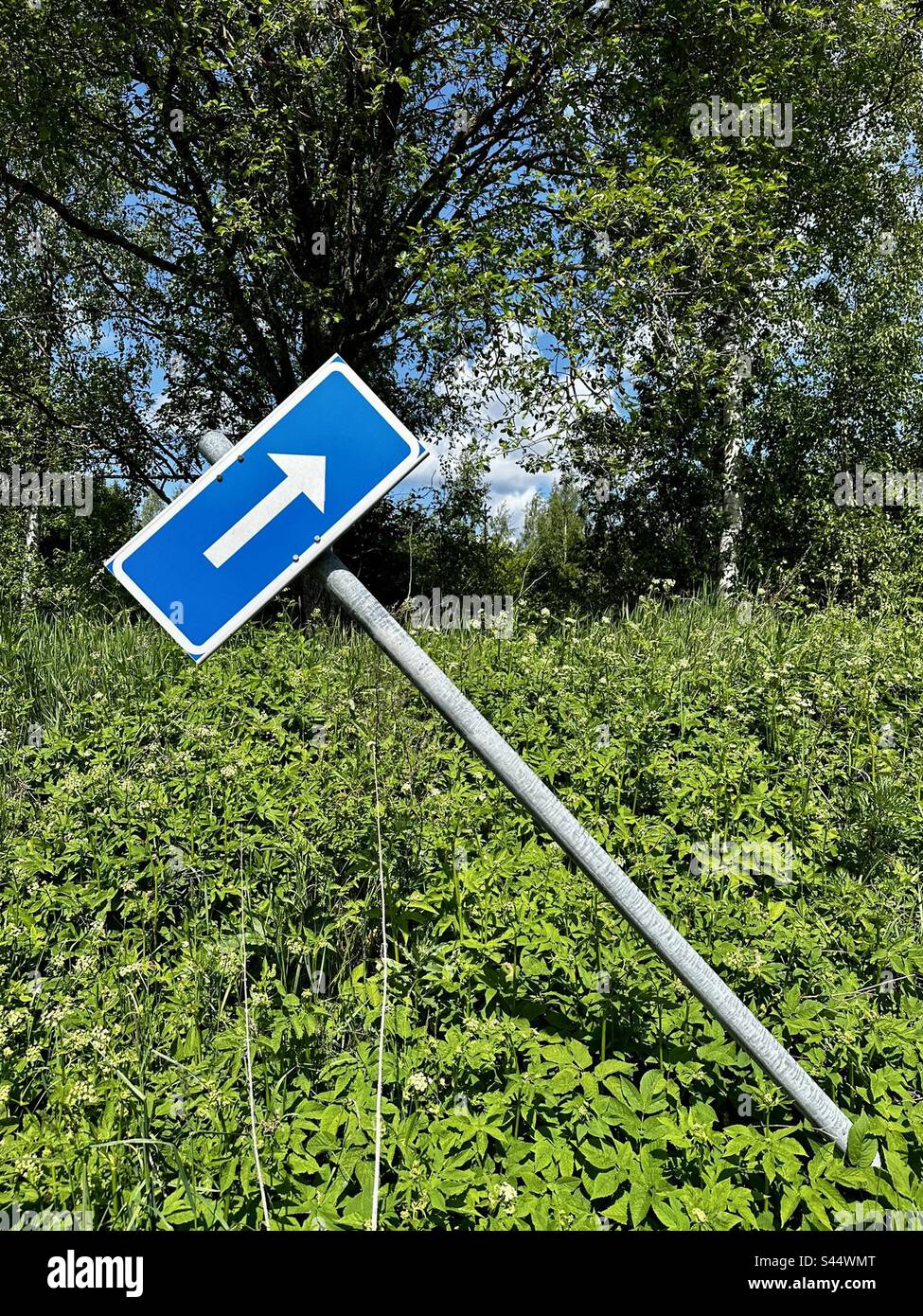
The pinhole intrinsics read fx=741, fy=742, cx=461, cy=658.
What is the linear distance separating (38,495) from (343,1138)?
35.4 feet

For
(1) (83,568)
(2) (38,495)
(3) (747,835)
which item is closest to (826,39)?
(3) (747,835)

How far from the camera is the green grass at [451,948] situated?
175 centimetres

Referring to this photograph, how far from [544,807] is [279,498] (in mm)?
879

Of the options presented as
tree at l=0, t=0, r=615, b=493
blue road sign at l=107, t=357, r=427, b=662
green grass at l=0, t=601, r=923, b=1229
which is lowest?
green grass at l=0, t=601, r=923, b=1229

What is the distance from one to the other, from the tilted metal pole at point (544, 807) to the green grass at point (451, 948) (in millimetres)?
414

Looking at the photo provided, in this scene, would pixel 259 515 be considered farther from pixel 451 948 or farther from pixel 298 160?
pixel 298 160

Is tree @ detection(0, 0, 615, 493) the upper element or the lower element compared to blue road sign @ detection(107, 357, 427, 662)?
upper

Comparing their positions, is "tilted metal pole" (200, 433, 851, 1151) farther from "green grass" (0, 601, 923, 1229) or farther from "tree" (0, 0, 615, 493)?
"tree" (0, 0, 615, 493)

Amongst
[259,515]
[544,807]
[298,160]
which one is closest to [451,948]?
[544,807]

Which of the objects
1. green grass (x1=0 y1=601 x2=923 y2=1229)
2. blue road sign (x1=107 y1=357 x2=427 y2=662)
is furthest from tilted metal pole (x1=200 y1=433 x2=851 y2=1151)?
green grass (x1=0 y1=601 x2=923 y2=1229)

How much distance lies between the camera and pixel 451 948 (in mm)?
2514

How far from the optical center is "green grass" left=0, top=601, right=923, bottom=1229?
69.1 inches

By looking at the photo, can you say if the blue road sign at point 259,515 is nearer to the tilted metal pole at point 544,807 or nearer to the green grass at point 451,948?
the tilted metal pole at point 544,807

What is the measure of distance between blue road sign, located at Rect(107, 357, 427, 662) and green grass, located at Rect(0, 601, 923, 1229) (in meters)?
1.11
